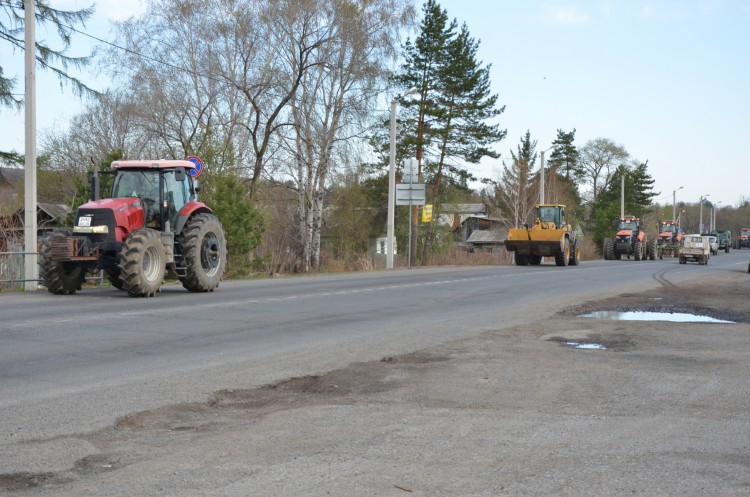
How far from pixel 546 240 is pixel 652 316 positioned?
79.3ft

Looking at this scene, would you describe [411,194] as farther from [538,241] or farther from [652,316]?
[652,316]

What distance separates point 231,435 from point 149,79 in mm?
36400

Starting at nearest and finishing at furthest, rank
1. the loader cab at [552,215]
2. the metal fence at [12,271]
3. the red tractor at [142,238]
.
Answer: the red tractor at [142,238] → the metal fence at [12,271] → the loader cab at [552,215]

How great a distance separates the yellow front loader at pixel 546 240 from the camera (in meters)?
39.9

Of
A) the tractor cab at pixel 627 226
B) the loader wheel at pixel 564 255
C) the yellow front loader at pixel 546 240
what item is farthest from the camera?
the tractor cab at pixel 627 226

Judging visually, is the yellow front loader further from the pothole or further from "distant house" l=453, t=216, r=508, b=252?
"distant house" l=453, t=216, r=508, b=252

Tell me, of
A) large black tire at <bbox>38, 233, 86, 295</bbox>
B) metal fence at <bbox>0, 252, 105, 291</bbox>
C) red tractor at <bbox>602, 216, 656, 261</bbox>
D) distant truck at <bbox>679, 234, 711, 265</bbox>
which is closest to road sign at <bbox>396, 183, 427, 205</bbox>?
distant truck at <bbox>679, 234, 711, 265</bbox>

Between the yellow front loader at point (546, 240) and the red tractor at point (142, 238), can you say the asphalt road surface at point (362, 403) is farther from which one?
the yellow front loader at point (546, 240)

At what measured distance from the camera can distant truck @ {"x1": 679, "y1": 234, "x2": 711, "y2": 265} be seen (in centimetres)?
5077

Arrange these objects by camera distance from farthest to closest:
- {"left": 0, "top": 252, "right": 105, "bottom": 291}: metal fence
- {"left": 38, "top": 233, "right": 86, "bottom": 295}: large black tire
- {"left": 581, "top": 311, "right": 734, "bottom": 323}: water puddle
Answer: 1. {"left": 0, "top": 252, "right": 105, "bottom": 291}: metal fence
2. {"left": 38, "top": 233, "right": 86, "bottom": 295}: large black tire
3. {"left": 581, "top": 311, "right": 734, "bottom": 323}: water puddle

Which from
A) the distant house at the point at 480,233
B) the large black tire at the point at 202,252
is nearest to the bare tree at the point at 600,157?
the distant house at the point at 480,233

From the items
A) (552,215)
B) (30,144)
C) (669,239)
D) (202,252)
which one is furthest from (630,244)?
(30,144)

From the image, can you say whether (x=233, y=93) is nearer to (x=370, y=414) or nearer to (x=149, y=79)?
(x=149, y=79)

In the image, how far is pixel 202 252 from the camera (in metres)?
18.6
